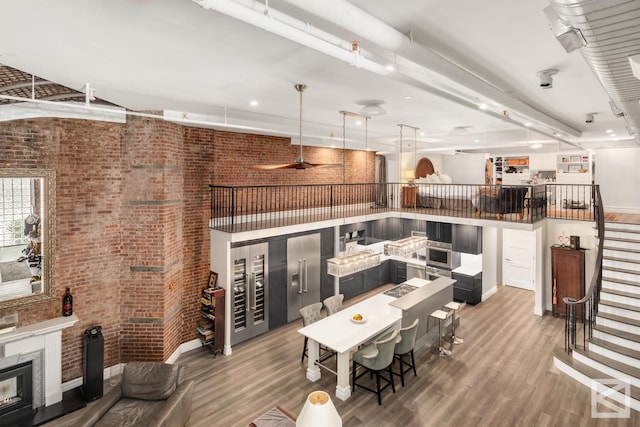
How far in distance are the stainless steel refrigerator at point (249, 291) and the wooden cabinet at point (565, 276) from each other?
7.15 m

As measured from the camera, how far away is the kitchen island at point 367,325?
529cm

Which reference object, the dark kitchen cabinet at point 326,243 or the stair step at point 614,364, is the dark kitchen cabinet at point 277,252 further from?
the stair step at point 614,364

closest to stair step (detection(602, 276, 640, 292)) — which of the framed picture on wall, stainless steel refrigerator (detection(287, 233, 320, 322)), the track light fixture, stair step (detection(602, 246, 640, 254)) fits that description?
stair step (detection(602, 246, 640, 254))

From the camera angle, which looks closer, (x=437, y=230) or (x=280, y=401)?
(x=280, y=401)

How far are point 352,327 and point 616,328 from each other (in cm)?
482

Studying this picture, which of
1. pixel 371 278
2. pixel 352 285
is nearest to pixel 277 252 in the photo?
pixel 352 285

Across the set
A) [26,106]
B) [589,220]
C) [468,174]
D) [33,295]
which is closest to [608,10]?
[26,106]

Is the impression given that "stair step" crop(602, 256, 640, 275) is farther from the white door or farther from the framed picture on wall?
the framed picture on wall

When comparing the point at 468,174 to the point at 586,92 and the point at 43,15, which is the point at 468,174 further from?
the point at 43,15

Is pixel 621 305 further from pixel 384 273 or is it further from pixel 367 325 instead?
pixel 384 273

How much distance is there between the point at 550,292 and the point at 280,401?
748cm

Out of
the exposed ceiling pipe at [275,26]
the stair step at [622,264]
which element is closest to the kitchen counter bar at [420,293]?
the stair step at [622,264]

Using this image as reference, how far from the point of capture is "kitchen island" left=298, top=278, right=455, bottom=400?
5.29 metres

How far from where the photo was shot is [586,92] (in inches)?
181
